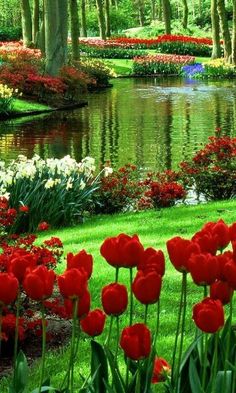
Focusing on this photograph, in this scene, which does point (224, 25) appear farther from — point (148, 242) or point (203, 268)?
point (203, 268)

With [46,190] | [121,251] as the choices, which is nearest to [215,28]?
[46,190]

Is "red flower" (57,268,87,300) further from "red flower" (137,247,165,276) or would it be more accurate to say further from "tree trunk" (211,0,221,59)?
"tree trunk" (211,0,221,59)

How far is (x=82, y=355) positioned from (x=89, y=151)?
41.1 ft

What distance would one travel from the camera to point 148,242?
8211 mm

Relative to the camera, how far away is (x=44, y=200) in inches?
386

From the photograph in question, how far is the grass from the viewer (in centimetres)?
480

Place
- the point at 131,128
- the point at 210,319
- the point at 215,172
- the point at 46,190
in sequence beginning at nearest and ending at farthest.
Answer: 1. the point at 210,319
2. the point at 46,190
3. the point at 215,172
4. the point at 131,128

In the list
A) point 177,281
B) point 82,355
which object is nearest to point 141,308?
point 177,281

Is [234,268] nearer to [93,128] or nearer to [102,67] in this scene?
[93,128]

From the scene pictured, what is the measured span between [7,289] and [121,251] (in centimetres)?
39

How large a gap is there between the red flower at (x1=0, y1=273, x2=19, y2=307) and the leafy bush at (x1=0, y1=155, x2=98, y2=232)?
22.6ft

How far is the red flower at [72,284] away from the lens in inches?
88.2

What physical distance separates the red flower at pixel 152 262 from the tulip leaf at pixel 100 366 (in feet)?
1.07

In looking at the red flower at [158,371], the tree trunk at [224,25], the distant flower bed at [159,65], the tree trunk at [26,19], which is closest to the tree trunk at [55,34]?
the tree trunk at [26,19]
